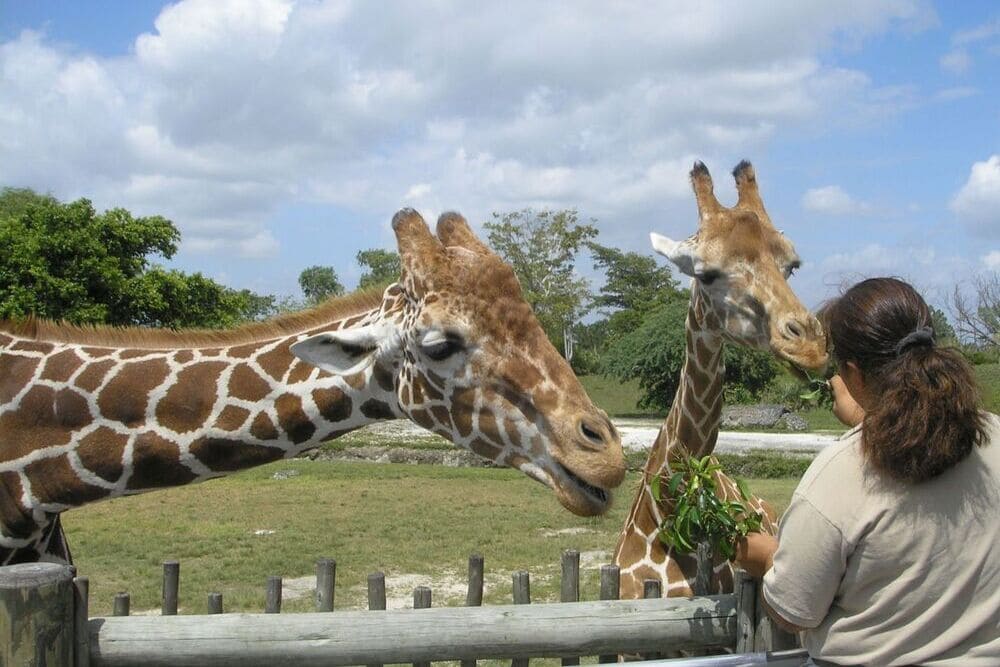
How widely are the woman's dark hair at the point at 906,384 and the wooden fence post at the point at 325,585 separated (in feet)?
7.58

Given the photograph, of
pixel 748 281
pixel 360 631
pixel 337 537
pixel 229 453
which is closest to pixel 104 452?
pixel 229 453

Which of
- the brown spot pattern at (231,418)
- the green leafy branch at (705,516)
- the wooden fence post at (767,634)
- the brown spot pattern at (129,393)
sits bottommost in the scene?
the wooden fence post at (767,634)

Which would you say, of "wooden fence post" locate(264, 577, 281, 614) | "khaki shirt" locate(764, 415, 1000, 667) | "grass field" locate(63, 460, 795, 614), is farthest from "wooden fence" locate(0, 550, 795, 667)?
"grass field" locate(63, 460, 795, 614)

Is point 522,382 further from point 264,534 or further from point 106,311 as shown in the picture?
point 106,311

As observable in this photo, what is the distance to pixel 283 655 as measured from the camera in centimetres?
298

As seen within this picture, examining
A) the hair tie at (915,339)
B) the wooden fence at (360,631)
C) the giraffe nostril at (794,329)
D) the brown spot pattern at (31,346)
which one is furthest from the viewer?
the giraffe nostril at (794,329)

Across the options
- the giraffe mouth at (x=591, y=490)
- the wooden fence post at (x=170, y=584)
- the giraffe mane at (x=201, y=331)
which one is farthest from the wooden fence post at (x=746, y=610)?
the wooden fence post at (x=170, y=584)

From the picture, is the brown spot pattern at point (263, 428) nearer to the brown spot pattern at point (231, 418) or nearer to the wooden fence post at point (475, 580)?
the brown spot pattern at point (231, 418)

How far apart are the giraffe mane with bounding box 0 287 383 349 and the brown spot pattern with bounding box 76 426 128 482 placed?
61 centimetres

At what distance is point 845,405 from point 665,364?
34.2 meters

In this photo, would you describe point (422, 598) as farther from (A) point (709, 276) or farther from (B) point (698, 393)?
(A) point (709, 276)

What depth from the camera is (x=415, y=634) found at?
3.08 metres

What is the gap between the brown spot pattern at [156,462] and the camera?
374 cm

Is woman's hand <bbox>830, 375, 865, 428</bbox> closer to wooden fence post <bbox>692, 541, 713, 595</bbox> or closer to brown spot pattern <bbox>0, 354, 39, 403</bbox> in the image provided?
wooden fence post <bbox>692, 541, 713, 595</bbox>
